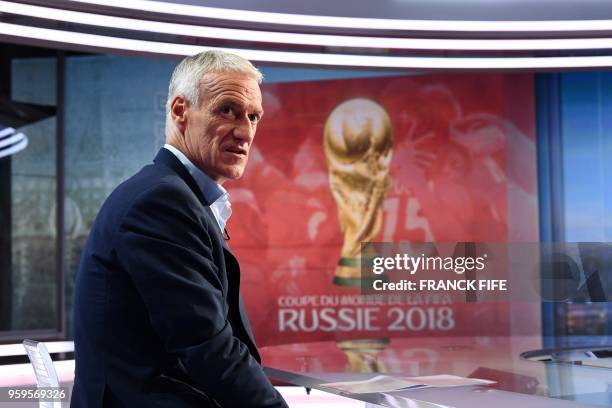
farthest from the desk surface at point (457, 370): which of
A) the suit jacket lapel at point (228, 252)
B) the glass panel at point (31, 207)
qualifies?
the glass panel at point (31, 207)

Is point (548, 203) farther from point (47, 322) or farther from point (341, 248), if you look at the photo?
point (47, 322)

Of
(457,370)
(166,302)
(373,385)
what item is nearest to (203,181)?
(166,302)

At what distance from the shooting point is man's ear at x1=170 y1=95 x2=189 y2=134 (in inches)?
43.7

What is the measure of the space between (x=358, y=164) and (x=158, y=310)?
4.32m

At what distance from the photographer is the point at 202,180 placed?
109 cm

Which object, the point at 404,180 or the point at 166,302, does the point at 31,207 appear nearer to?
the point at 404,180

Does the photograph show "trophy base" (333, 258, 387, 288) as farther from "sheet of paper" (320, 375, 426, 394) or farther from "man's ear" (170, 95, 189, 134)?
"man's ear" (170, 95, 189, 134)

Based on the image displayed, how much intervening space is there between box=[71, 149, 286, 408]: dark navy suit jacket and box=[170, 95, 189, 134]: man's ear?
0.34 feet

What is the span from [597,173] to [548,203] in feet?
1.22

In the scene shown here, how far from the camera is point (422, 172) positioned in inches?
203

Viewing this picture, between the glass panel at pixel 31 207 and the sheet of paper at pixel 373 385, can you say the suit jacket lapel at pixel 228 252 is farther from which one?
the glass panel at pixel 31 207

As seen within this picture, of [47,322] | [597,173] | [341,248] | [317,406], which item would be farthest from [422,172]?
[47,322]

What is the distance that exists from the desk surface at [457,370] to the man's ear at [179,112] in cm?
100

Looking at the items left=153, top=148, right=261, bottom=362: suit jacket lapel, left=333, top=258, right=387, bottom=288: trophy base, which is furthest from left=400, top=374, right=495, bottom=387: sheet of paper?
left=333, top=258, right=387, bottom=288: trophy base
